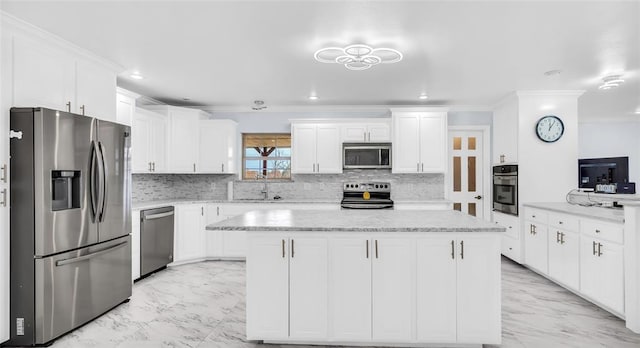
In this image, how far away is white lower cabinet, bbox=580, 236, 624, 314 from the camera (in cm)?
296

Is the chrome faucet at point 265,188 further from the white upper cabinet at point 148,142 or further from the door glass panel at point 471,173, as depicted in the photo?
the door glass panel at point 471,173

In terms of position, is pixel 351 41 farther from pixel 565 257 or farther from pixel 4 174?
pixel 565 257

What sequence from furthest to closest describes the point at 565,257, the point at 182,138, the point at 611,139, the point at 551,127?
the point at 611,139 → the point at 182,138 → the point at 551,127 → the point at 565,257

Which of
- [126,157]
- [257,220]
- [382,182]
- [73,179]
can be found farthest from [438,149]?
Answer: [73,179]

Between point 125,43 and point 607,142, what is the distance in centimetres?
857

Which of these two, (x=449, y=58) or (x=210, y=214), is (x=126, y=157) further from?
(x=449, y=58)

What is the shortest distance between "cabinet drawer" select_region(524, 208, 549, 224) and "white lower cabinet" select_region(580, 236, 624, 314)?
0.71m

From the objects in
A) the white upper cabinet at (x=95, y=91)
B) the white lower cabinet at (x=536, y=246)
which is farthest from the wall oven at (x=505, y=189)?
the white upper cabinet at (x=95, y=91)

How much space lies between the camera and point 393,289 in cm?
248

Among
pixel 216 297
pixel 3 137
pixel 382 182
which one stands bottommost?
pixel 216 297

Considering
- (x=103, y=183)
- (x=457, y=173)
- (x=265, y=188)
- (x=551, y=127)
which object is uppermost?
Answer: (x=551, y=127)

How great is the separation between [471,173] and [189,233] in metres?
4.47

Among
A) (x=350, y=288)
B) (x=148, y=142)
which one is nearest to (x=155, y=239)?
(x=148, y=142)

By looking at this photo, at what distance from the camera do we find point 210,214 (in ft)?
17.2
